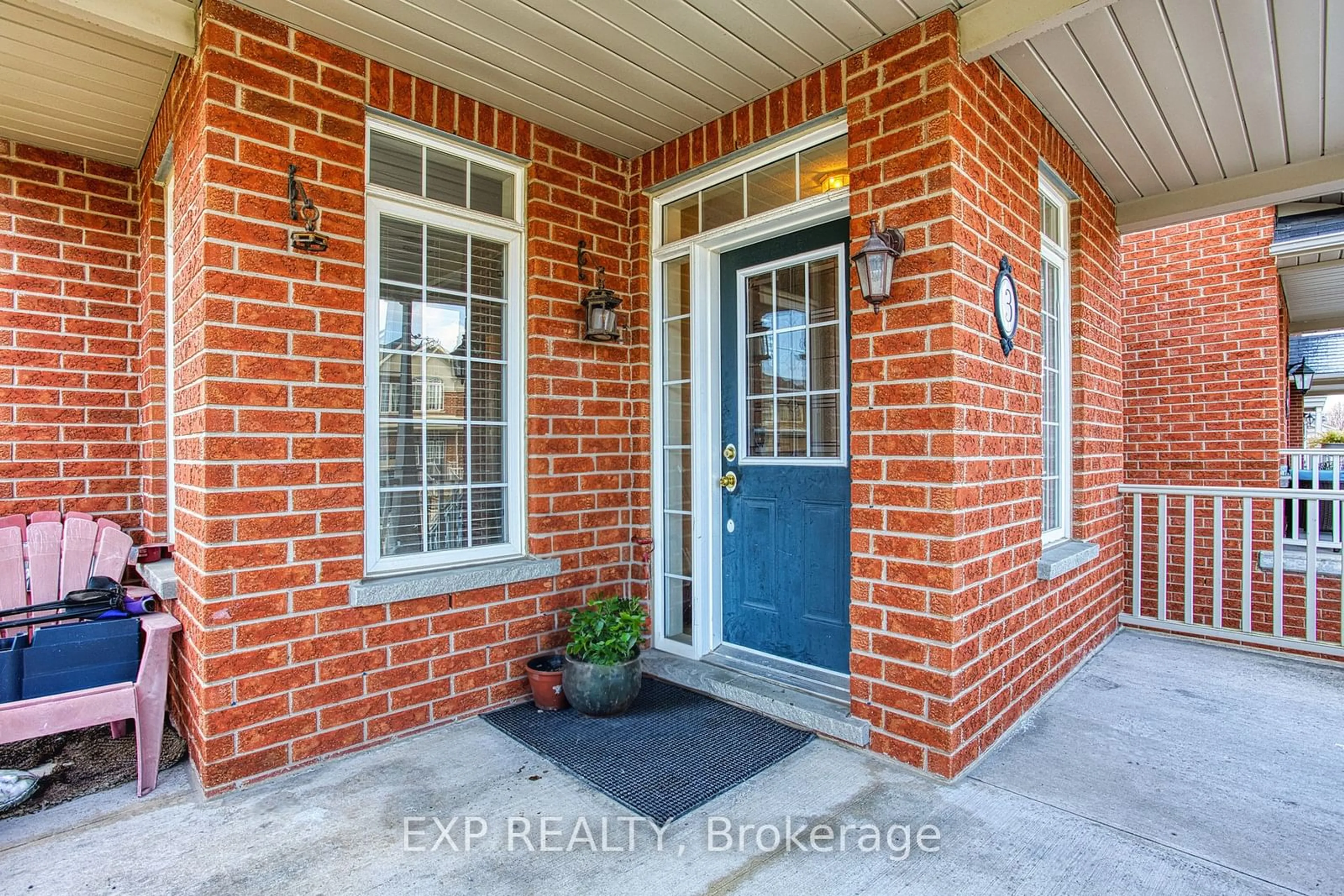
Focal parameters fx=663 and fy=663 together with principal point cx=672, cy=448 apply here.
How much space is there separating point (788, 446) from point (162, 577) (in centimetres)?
279

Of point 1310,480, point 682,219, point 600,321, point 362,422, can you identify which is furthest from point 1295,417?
point 362,422

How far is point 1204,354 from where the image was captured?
5195 millimetres

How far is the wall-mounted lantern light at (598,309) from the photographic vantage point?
337cm

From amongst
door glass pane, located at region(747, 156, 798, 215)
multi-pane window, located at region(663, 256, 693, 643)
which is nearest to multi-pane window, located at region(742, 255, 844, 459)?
door glass pane, located at region(747, 156, 798, 215)

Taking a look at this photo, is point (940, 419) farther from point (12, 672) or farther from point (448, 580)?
point (12, 672)

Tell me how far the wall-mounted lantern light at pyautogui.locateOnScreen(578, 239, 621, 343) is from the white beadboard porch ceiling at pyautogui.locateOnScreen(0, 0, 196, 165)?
5.80ft

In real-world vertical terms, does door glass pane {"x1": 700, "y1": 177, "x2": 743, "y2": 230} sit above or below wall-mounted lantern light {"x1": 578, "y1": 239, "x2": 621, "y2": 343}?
above

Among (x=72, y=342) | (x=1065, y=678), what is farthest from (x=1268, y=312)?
(x=72, y=342)

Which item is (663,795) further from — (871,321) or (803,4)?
(803,4)

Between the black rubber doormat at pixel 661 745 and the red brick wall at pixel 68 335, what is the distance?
2405 mm

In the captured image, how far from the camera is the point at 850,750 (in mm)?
2602

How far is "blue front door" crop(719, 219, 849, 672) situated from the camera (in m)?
3.01

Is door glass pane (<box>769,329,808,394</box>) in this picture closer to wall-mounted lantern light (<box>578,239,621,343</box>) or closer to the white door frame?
the white door frame

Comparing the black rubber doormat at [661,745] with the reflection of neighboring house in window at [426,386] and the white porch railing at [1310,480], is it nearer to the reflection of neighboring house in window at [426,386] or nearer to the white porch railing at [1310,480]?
the reflection of neighboring house in window at [426,386]
